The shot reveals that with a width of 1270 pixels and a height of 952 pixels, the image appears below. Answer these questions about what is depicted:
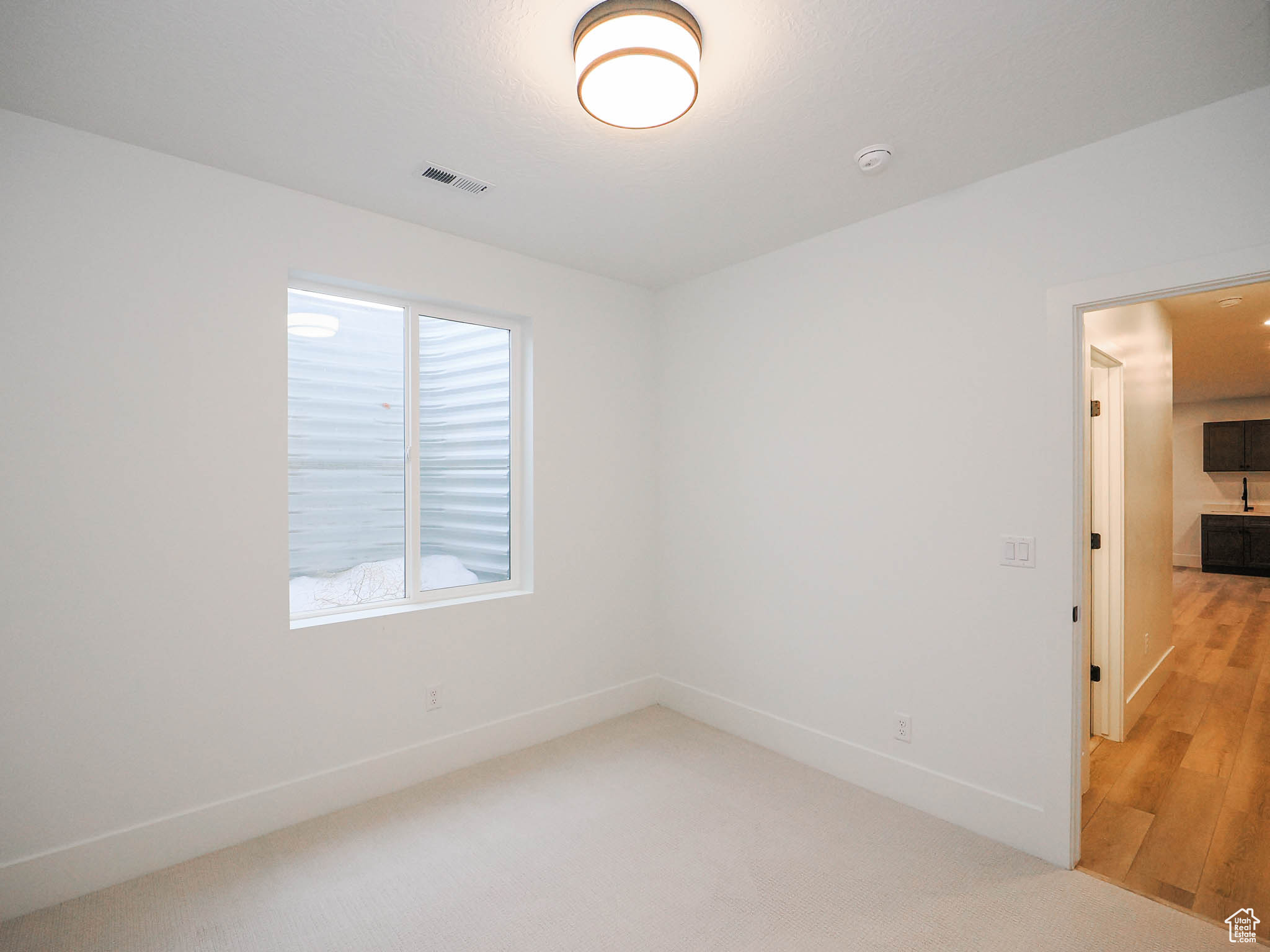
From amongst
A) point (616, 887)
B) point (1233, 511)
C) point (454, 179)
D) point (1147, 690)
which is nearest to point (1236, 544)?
point (1233, 511)

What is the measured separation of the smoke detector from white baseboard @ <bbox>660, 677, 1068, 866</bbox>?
260 centimetres

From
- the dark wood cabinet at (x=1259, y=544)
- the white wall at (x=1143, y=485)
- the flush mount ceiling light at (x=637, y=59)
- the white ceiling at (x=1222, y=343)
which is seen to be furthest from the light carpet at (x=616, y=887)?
the dark wood cabinet at (x=1259, y=544)

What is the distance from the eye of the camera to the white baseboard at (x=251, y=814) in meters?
2.12

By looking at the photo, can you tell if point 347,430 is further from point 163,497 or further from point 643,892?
point 643,892

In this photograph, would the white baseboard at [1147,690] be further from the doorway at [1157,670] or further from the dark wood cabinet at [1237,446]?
the dark wood cabinet at [1237,446]

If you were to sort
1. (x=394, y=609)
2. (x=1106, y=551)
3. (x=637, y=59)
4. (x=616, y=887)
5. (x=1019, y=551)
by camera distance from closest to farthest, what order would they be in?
(x=637, y=59) < (x=616, y=887) < (x=1019, y=551) < (x=394, y=609) < (x=1106, y=551)

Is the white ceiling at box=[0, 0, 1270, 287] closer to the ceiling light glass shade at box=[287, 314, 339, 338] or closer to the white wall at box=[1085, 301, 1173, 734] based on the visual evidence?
the ceiling light glass shade at box=[287, 314, 339, 338]

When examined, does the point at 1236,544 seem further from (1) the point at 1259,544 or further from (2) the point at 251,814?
(2) the point at 251,814

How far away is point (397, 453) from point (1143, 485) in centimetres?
450

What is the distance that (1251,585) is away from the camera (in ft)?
26.3

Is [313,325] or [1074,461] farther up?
[313,325]

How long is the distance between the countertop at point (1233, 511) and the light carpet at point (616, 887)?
31.7ft

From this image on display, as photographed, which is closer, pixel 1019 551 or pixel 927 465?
pixel 1019 551

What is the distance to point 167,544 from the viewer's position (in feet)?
7.85
